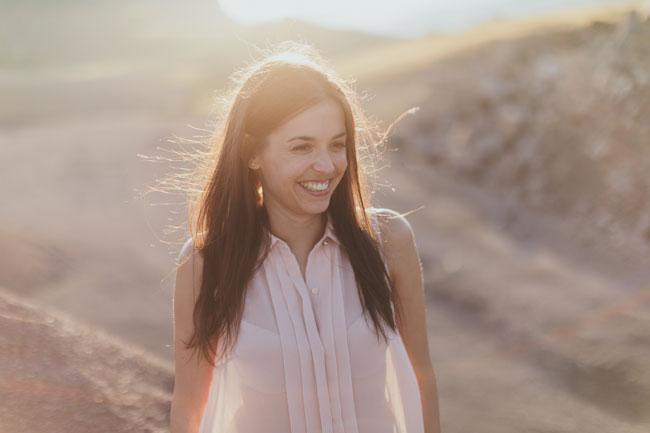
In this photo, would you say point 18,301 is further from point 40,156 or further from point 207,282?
point 40,156

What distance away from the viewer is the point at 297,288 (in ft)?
11.2

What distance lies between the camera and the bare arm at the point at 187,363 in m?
3.51

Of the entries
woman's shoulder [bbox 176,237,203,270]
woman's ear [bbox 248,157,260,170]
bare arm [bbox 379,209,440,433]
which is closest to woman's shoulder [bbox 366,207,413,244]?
bare arm [bbox 379,209,440,433]

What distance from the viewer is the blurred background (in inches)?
237

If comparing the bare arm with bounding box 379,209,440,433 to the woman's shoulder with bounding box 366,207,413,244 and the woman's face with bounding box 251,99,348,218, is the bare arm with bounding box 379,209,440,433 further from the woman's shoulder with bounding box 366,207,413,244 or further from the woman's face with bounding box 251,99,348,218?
the woman's face with bounding box 251,99,348,218

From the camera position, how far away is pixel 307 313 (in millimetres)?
3344

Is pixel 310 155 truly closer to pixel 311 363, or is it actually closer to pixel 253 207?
pixel 253 207

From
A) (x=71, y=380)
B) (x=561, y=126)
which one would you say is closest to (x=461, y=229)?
(x=561, y=126)

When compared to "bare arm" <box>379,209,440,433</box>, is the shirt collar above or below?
above

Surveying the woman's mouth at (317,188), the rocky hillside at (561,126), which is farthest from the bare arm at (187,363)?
the rocky hillside at (561,126)

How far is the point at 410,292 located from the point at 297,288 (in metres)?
0.49

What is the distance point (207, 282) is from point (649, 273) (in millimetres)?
8230

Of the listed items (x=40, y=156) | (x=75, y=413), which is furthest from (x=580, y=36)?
(x=75, y=413)

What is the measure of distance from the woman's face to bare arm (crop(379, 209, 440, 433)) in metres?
0.32
